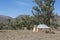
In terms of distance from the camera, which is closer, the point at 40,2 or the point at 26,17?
the point at 40,2

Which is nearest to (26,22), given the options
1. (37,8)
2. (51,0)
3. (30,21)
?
(30,21)

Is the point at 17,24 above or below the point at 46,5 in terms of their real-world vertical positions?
below

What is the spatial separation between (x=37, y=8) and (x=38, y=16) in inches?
102

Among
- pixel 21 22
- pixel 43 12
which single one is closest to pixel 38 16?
pixel 43 12

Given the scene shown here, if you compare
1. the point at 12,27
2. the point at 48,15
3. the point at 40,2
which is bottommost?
the point at 12,27

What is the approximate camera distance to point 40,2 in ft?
196

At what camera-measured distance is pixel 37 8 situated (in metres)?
59.2

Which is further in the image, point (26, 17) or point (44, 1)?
point (26, 17)

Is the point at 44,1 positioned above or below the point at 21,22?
above

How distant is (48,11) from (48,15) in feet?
4.12

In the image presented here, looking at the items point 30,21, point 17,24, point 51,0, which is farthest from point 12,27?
point 51,0

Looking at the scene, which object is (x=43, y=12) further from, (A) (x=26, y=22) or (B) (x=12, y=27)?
(B) (x=12, y=27)

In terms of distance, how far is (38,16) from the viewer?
5959 cm

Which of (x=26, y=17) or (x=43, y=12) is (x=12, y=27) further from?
(x=43, y=12)
